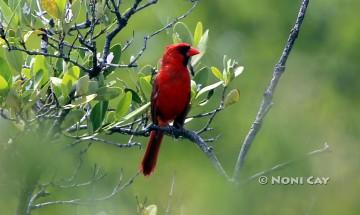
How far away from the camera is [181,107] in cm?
380

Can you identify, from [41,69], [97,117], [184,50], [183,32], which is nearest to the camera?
[41,69]

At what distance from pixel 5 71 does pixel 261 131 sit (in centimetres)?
93

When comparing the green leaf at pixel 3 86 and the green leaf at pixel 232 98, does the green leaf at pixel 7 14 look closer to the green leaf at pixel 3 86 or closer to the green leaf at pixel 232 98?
the green leaf at pixel 3 86

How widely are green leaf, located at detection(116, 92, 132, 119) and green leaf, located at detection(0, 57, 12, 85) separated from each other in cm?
42

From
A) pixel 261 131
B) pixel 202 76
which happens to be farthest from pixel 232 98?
pixel 261 131

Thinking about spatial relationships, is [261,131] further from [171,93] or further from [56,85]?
[171,93]

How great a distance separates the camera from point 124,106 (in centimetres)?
288

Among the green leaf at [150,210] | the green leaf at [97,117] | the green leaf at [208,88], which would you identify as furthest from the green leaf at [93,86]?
the green leaf at [208,88]

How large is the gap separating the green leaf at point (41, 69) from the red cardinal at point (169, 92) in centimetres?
118

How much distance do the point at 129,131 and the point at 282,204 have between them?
1.79m

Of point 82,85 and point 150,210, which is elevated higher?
point 82,85

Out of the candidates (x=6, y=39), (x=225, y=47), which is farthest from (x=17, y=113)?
(x=225, y=47)

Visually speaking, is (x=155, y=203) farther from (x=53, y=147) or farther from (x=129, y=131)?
(x=53, y=147)

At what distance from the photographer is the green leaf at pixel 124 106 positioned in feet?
9.46
